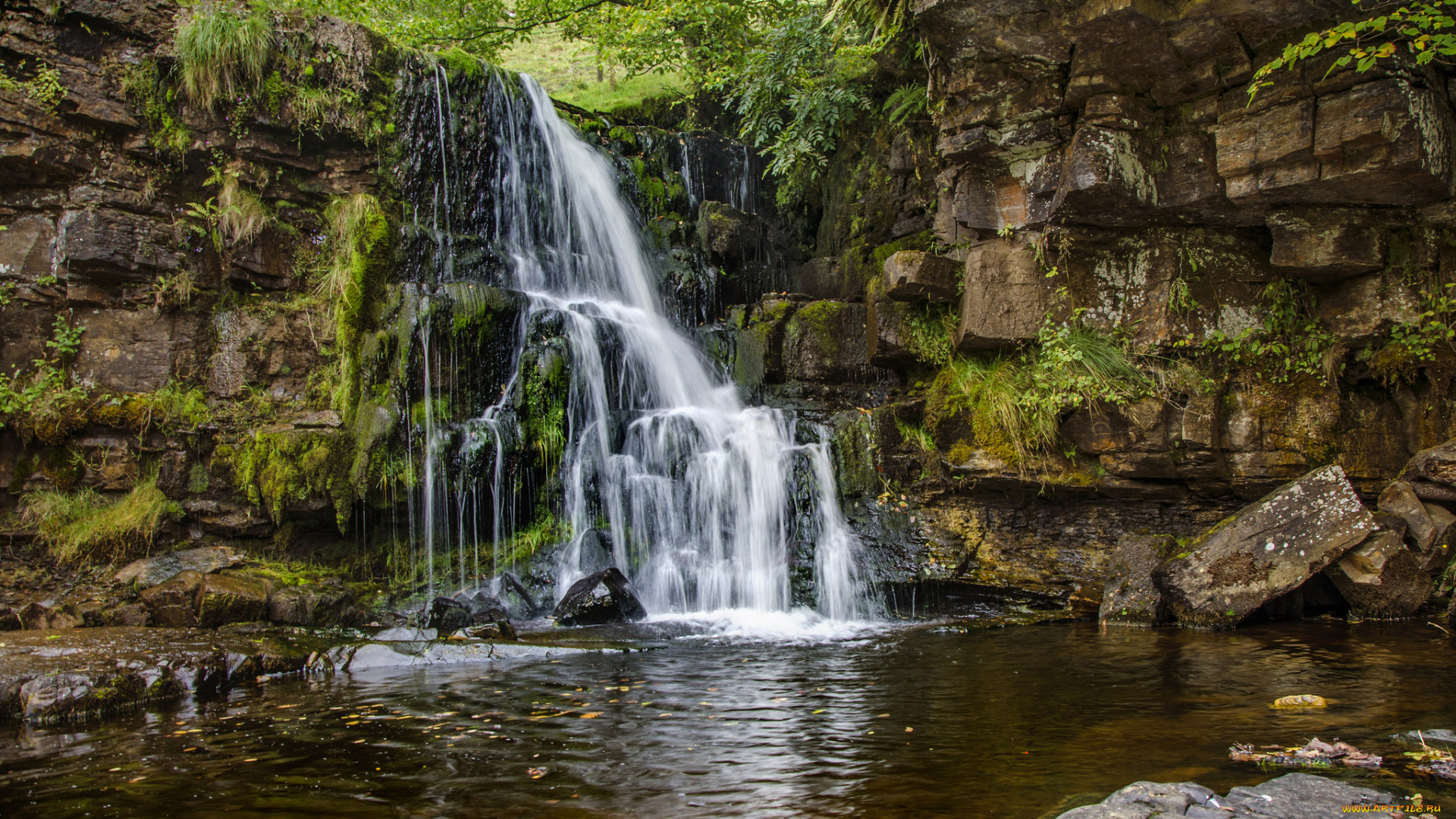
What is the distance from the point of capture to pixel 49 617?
6887 mm

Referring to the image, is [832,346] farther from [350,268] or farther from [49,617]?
[49,617]

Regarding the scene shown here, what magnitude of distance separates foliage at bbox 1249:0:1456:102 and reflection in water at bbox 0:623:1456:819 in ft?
13.2

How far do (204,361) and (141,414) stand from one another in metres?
0.91

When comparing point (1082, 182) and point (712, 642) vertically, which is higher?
point (1082, 182)

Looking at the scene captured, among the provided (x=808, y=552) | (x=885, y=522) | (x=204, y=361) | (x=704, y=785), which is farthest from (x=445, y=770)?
(x=204, y=361)

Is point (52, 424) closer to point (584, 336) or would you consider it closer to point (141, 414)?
point (141, 414)

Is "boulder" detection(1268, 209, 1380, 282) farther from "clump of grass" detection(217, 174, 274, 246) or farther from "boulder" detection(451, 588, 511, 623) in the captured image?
"clump of grass" detection(217, 174, 274, 246)

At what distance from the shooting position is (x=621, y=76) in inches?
819

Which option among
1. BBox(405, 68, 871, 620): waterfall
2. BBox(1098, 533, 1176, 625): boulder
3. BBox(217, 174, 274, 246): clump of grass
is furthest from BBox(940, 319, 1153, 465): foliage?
BBox(217, 174, 274, 246): clump of grass

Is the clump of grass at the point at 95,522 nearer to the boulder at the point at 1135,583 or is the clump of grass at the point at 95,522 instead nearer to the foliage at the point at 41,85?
the foliage at the point at 41,85

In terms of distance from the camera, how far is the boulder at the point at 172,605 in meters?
6.98

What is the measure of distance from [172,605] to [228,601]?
44cm

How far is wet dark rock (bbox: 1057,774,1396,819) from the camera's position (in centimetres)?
248

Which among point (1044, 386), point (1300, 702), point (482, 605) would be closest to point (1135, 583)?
point (1044, 386)
